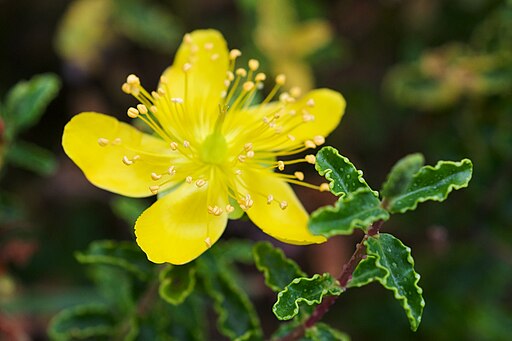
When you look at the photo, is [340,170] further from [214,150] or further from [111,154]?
[111,154]

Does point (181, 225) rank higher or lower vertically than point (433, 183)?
lower

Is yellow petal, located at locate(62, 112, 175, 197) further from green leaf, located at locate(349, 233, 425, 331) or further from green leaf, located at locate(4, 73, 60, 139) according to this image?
green leaf, located at locate(349, 233, 425, 331)

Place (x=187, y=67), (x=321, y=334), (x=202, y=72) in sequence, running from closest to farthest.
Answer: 1. (x=321, y=334)
2. (x=187, y=67)
3. (x=202, y=72)

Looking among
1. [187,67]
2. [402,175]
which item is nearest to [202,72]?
[187,67]

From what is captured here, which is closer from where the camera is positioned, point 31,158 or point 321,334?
point 321,334

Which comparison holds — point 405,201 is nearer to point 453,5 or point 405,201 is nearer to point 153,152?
point 153,152

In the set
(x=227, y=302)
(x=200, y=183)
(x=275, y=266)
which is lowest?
(x=227, y=302)

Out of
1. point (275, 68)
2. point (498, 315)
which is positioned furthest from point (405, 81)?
point (498, 315)
